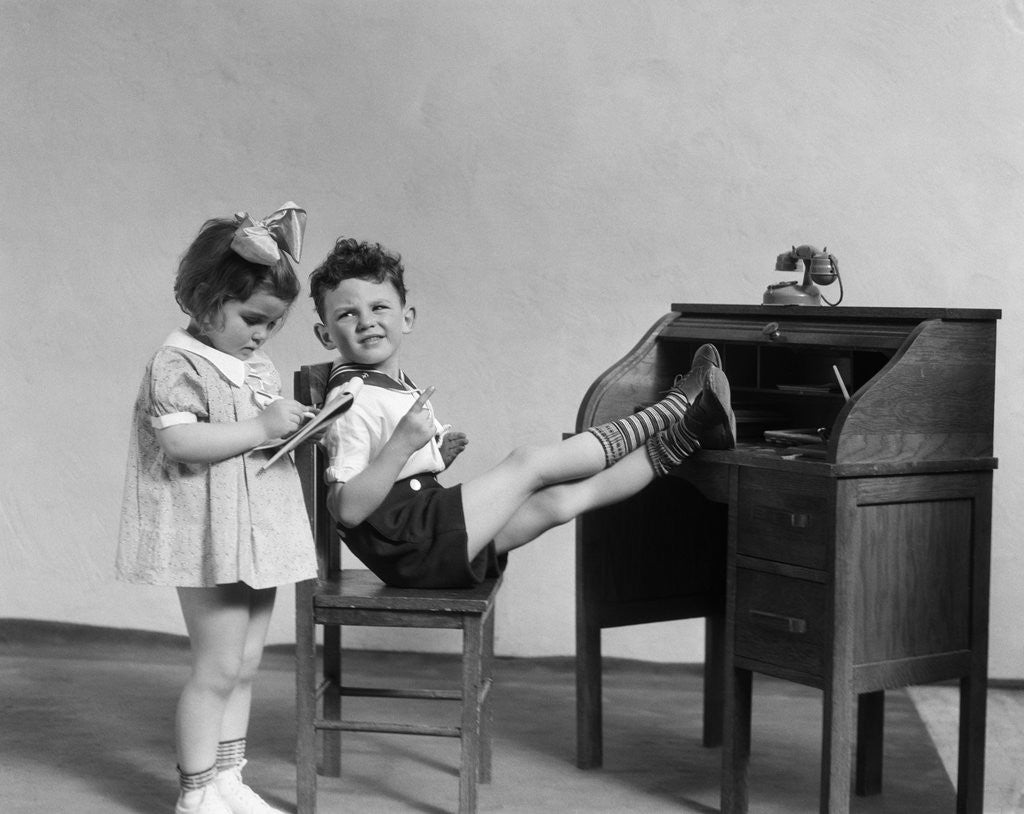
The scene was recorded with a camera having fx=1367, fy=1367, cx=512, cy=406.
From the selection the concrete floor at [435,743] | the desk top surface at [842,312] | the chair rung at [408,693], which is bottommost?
the concrete floor at [435,743]

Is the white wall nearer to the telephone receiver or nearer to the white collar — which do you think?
the telephone receiver

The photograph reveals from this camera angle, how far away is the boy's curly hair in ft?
9.46

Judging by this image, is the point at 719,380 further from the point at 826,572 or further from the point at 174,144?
the point at 174,144

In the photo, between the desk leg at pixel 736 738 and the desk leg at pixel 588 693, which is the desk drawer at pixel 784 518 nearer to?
the desk leg at pixel 736 738

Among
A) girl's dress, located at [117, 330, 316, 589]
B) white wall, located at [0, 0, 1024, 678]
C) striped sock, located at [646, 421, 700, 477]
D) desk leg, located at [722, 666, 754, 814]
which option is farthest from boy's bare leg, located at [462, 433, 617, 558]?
white wall, located at [0, 0, 1024, 678]

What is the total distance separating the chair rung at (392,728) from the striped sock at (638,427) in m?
0.66

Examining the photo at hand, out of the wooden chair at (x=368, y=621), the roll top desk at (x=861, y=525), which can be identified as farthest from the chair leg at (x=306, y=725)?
the roll top desk at (x=861, y=525)

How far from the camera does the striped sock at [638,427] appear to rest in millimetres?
2941

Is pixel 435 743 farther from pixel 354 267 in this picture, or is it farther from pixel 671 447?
pixel 354 267

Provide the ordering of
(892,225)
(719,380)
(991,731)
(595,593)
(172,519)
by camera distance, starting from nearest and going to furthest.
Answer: (172,519) < (719,380) < (595,593) < (991,731) < (892,225)

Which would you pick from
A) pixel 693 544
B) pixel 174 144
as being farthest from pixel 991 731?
pixel 174 144

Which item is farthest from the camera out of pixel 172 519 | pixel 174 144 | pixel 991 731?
pixel 174 144

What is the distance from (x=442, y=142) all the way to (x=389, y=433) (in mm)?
1427

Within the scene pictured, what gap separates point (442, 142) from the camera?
4.02 metres
